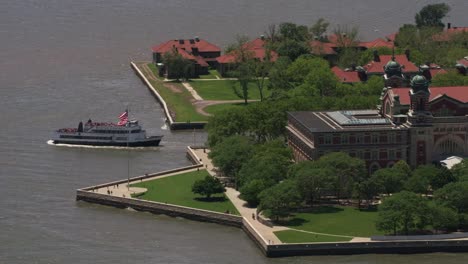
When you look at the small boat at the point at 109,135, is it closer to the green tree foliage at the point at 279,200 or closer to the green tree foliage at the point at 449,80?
the green tree foliage at the point at 449,80

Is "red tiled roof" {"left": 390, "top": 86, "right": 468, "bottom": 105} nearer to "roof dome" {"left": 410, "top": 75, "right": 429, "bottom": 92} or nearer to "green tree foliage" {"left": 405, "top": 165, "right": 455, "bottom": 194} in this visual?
"roof dome" {"left": 410, "top": 75, "right": 429, "bottom": 92}

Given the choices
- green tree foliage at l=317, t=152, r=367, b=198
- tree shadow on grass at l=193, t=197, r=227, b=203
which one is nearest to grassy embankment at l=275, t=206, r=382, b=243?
green tree foliage at l=317, t=152, r=367, b=198

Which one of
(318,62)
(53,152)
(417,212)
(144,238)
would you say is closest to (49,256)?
(144,238)

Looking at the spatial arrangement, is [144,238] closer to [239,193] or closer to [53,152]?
[239,193]

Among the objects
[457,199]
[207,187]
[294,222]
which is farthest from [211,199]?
[457,199]

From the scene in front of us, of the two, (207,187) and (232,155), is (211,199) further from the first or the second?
(232,155)
